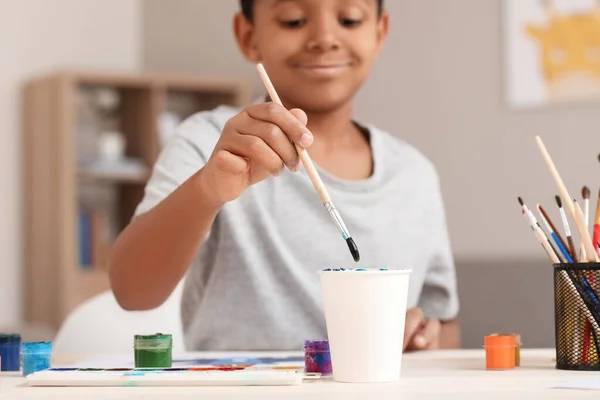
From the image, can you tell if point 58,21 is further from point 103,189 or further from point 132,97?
point 103,189

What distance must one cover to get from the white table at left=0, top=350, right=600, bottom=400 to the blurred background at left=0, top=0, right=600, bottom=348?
226 centimetres

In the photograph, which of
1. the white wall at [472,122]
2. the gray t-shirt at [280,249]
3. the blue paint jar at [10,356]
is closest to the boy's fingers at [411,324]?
the gray t-shirt at [280,249]

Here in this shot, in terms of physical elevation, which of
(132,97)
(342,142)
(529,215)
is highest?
(132,97)

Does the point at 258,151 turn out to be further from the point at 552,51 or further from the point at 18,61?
the point at 18,61

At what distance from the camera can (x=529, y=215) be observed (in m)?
1.04

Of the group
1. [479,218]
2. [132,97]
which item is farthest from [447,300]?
[132,97]

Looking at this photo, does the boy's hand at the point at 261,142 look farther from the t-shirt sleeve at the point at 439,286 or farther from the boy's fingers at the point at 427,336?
the t-shirt sleeve at the point at 439,286

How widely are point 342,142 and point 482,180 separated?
2.00 m

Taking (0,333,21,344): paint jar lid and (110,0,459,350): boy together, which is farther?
(110,0,459,350): boy

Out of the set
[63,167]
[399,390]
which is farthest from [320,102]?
[63,167]

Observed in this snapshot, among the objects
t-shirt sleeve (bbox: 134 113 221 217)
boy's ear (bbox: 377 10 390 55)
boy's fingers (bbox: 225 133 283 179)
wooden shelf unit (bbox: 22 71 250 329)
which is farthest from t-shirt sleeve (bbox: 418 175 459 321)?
wooden shelf unit (bbox: 22 71 250 329)

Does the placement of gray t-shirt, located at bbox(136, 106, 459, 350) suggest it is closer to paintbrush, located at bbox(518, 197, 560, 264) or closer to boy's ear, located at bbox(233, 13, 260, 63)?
boy's ear, located at bbox(233, 13, 260, 63)

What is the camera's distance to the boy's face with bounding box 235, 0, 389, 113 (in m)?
1.50

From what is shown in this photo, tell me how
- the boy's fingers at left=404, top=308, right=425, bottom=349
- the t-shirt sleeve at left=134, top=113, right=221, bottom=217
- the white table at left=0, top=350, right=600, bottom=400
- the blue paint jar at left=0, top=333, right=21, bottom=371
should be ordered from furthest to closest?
1. the t-shirt sleeve at left=134, top=113, right=221, bottom=217
2. the boy's fingers at left=404, top=308, right=425, bottom=349
3. the blue paint jar at left=0, top=333, right=21, bottom=371
4. the white table at left=0, top=350, right=600, bottom=400
